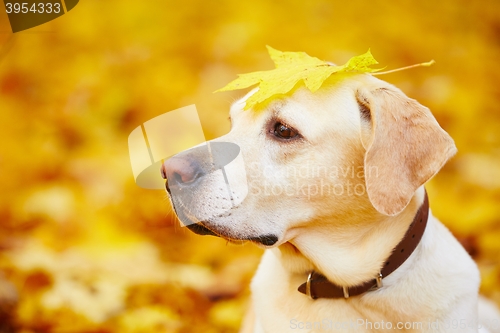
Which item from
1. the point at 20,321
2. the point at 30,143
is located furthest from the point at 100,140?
the point at 20,321

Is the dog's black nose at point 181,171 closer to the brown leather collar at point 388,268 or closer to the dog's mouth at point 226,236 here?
the dog's mouth at point 226,236

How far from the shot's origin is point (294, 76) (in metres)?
1.87

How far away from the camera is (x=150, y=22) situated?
4160 mm

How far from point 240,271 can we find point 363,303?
1.65 metres

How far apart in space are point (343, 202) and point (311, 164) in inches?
8.4

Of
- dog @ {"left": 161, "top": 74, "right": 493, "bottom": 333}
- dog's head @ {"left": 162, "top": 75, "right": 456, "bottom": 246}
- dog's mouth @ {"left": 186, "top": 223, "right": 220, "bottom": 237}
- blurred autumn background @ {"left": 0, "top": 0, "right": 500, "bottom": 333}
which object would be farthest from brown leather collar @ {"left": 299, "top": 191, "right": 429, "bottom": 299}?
blurred autumn background @ {"left": 0, "top": 0, "right": 500, "bottom": 333}

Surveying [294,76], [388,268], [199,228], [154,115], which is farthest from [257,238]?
[154,115]

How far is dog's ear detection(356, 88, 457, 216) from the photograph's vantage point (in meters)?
1.74

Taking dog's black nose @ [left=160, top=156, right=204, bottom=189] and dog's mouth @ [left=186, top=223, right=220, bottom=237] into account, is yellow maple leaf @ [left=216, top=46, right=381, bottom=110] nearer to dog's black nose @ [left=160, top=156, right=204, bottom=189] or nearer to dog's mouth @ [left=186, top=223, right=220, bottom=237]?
dog's black nose @ [left=160, top=156, right=204, bottom=189]

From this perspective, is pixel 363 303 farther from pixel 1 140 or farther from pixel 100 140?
pixel 1 140

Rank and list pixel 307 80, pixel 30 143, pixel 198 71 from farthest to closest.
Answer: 1. pixel 198 71
2. pixel 30 143
3. pixel 307 80

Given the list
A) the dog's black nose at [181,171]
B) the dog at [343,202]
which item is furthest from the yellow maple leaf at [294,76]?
the dog's black nose at [181,171]

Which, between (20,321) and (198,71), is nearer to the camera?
(20,321)

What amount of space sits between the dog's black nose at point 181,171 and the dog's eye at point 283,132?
14.7 inches
